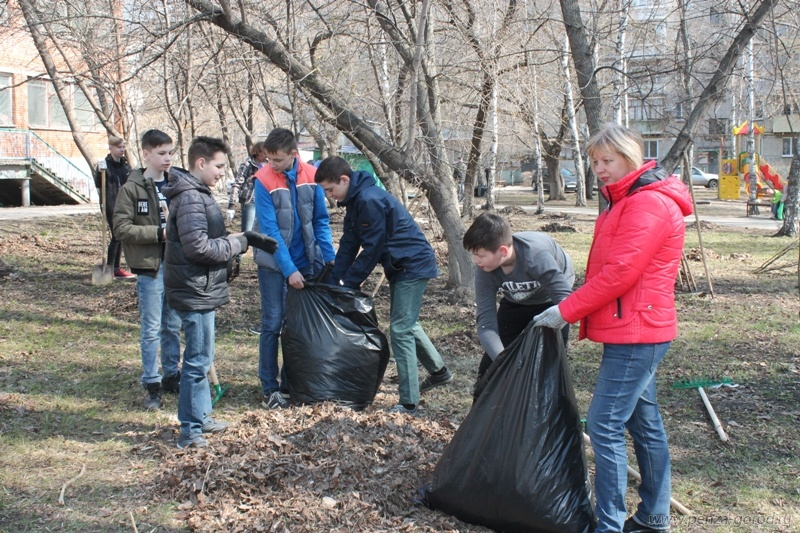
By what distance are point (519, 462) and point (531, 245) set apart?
3.32 ft

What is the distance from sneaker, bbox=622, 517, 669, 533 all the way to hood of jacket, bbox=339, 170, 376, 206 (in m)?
2.21

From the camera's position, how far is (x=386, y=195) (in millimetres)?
4250

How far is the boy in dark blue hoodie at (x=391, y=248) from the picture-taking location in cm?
417

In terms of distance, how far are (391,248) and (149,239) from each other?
1424 mm

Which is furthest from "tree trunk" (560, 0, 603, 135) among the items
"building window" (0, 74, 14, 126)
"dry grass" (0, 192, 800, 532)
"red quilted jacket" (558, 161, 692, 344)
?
"building window" (0, 74, 14, 126)

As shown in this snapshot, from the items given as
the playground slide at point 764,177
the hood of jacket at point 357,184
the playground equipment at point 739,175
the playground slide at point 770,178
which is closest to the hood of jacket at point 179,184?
the hood of jacket at point 357,184

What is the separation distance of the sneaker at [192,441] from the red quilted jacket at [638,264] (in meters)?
2.05

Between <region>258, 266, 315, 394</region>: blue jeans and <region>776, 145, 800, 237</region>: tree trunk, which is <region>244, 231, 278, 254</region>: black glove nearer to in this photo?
<region>258, 266, 315, 394</region>: blue jeans

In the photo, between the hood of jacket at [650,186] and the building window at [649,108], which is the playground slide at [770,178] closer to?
the building window at [649,108]

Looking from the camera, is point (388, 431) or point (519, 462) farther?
point (388, 431)

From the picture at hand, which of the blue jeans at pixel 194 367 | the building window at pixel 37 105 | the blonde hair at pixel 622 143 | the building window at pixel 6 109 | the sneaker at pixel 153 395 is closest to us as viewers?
the blonde hair at pixel 622 143

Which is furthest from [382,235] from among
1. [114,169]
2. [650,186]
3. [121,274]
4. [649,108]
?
[121,274]

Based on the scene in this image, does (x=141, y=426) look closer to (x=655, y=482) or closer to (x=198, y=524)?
(x=198, y=524)

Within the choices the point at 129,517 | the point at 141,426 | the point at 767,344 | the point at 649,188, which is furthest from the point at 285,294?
the point at 767,344
